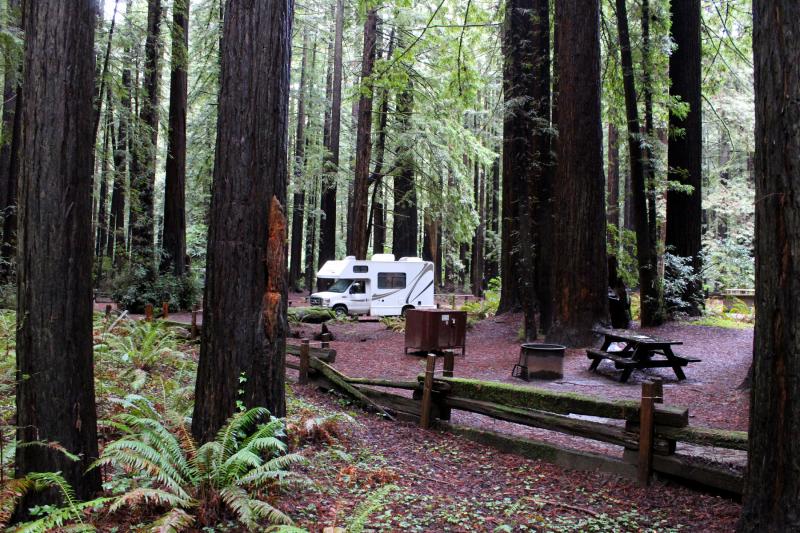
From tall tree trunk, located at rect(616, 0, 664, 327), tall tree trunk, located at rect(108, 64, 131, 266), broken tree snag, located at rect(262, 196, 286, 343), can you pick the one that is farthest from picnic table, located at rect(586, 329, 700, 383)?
tall tree trunk, located at rect(108, 64, 131, 266)

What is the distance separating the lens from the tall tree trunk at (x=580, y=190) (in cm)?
1288

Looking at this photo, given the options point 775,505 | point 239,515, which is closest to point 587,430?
point 775,505

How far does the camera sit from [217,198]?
5156 millimetres

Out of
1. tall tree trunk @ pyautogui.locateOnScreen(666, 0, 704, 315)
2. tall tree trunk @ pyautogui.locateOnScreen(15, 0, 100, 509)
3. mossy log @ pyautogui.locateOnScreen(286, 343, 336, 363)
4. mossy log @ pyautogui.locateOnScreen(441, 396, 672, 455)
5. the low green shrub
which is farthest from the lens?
the low green shrub

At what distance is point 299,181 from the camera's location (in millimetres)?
30531

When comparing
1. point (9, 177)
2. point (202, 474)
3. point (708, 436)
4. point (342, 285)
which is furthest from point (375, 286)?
point (202, 474)

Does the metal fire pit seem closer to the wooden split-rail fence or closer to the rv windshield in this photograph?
the wooden split-rail fence

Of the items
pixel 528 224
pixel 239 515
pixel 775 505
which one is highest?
pixel 528 224

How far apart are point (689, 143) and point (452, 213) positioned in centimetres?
1018

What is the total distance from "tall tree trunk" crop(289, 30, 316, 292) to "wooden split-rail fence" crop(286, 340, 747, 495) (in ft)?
75.0

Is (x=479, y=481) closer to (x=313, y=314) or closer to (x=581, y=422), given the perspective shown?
(x=581, y=422)

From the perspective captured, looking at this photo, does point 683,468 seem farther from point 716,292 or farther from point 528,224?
→ point 716,292

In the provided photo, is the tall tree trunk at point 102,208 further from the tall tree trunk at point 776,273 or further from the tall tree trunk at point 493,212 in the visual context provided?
the tall tree trunk at point 776,273

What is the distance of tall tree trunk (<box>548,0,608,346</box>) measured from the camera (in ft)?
42.3
